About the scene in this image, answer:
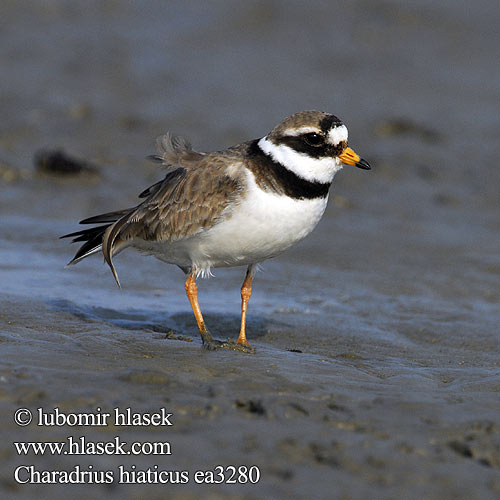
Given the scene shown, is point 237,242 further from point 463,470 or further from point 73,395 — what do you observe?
point 463,470

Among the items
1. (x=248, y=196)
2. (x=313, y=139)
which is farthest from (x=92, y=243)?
(x=313, y=139)

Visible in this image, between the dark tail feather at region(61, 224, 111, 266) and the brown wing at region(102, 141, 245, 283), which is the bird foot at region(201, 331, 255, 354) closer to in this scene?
the brown wing at region(102, 141, 245, 283)

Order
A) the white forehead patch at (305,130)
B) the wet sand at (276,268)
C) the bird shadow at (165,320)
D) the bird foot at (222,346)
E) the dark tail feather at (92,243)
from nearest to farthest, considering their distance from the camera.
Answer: the wet sand at (276,268) < the bird foot at (222,346) < the white forehead patch at (305,130) < the bird shadow at (165,320) < the dark tail feather at (92,243)

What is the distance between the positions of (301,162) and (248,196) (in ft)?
1.52

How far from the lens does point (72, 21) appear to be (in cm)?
1502

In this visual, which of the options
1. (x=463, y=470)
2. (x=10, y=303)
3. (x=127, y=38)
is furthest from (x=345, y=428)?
(x=127, y=38)

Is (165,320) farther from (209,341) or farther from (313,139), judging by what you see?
(313,139)

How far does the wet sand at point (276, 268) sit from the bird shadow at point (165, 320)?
3 centimetres

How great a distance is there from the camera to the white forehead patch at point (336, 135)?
616 cm

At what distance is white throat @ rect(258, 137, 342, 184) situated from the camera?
608 cm

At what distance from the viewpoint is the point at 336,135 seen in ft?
20.2

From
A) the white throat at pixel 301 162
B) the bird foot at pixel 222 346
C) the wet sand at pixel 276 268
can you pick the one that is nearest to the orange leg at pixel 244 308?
the bird foot at pixel 222 346

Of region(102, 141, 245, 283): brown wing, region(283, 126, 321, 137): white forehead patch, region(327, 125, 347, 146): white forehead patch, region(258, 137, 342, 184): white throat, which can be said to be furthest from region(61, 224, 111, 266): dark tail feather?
region(327, 125, 347, 146): white forehead patch

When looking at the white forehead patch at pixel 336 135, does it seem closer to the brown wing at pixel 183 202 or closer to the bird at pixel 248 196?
the bird at pixel 248 196
